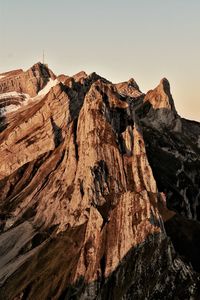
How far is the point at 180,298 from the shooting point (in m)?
200

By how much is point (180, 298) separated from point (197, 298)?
643 centimetres

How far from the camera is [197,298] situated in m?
195
